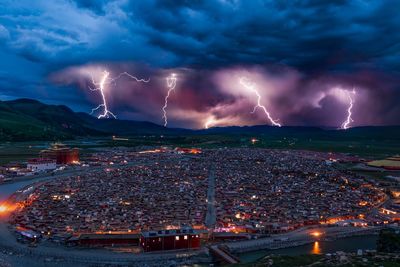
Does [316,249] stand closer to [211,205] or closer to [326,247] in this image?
[326,247]

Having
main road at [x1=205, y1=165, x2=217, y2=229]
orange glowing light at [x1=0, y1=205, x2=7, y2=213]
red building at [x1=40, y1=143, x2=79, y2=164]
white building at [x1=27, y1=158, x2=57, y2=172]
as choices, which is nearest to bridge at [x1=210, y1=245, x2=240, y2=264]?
main road at [x1=205, y1=165, x2=217, y2=229]

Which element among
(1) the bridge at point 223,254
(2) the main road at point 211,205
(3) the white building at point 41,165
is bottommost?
(1) the bridge at point 223,254

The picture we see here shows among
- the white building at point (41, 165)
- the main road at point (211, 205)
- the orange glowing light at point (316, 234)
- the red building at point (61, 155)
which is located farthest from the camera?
the red building at point (61, 155)

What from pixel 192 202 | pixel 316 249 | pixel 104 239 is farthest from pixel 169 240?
pixel 192 202

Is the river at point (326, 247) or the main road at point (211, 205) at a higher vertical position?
the main road at point (211, 205)

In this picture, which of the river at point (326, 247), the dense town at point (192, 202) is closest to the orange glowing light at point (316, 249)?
the river at point (326, 247)

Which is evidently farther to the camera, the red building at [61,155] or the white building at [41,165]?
the red building at [61,155]

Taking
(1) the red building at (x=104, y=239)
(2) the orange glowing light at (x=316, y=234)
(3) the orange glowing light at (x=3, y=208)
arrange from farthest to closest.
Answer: (3) the orange glowing light at (x=3, y=208)
(2) the orange glowing light at (x=316, y=234)
(1) the red building at (x=104, y=239)

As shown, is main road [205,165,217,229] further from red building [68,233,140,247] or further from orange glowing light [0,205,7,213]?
orange glowing light [0,205,7,213]

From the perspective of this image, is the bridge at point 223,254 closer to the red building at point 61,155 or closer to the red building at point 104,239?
the red building at point 104,239

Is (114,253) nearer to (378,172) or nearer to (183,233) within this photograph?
(183,233)
